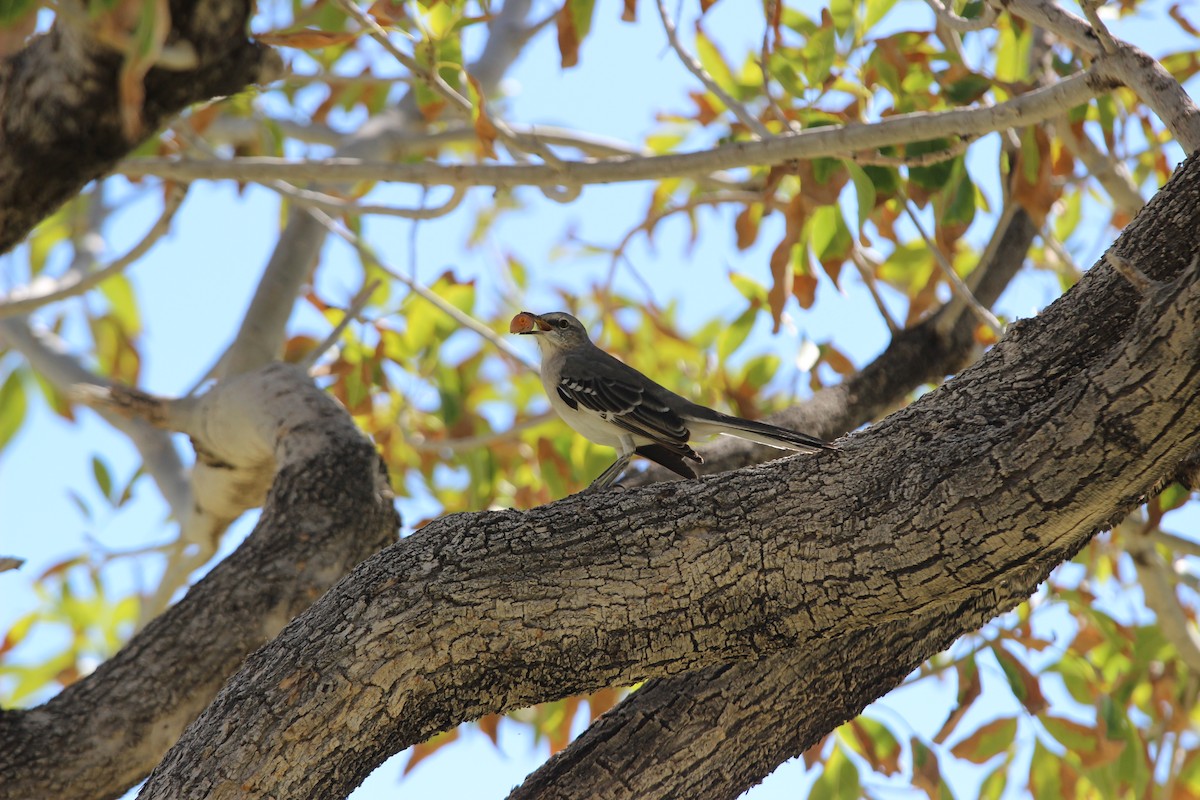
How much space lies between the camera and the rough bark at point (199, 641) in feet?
12.0

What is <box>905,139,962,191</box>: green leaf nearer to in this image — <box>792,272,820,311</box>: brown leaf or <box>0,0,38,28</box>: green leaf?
<box>792,272,820,311</box>: brown leaf

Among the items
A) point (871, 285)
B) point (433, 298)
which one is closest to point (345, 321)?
point (433, 298)

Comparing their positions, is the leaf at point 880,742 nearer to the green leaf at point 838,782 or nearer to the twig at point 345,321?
the green leaf at point 838,782

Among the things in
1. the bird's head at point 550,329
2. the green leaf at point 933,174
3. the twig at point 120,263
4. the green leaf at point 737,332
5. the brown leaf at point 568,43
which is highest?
the twig at point 120,263

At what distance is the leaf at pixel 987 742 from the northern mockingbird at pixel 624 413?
1.57m

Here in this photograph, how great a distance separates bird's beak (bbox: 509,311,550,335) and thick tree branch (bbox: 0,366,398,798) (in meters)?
1.46

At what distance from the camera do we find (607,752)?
3.04m

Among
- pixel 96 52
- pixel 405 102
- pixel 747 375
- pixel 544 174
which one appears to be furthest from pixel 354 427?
pixel 405 102

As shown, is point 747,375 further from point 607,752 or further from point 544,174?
point 607,752

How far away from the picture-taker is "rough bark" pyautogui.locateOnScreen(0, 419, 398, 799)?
12.0 ft

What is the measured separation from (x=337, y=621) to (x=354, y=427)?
6.57 feet

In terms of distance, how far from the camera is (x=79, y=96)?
2402 mm

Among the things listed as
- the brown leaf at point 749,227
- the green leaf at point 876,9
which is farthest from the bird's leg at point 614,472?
the green leaf at point 876,9

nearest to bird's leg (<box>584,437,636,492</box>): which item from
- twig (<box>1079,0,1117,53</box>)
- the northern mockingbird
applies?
the northern mockingbird
